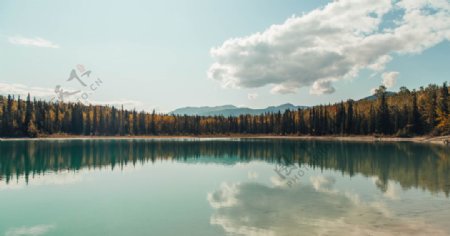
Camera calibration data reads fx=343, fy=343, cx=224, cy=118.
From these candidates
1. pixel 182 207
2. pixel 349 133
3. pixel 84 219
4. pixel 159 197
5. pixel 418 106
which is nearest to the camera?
pixel 84 219

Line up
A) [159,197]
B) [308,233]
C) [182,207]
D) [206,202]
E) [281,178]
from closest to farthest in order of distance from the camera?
1. [308,233]
2. [182,207]
3. [206,202]
4. [159,197]
5. [281,178]

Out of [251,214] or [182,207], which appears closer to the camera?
[251,214]

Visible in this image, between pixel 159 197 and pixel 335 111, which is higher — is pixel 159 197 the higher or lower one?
the lower one

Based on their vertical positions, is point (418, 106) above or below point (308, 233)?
above

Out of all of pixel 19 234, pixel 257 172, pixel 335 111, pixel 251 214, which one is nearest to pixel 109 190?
pixel 19 234

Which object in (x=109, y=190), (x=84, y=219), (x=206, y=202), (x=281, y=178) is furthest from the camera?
(x=281, y=178)

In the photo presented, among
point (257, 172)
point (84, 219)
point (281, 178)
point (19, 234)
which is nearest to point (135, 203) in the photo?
point (84, 219)

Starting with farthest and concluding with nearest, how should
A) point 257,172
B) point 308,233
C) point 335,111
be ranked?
point 335,111, point 257,172, point 308,233

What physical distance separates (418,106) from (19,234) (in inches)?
6539

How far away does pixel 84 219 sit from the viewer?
79.6 ft

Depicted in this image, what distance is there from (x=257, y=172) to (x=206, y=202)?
71.0 feet

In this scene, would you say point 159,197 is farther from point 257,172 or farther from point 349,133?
point 349,133

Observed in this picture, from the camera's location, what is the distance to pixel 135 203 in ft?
98.3

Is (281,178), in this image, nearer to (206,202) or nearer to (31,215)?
(206,202)
